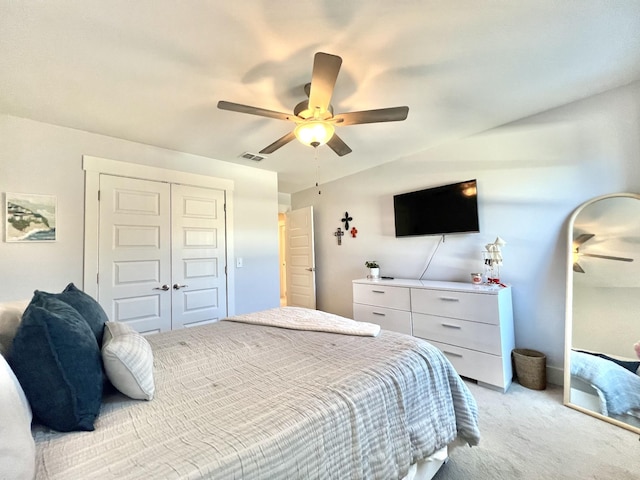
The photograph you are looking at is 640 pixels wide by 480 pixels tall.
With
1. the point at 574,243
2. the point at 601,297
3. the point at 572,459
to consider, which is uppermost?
the point at 574,243

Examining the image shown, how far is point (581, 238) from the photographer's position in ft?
7.33

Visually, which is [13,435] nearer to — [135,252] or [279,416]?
[279,416]

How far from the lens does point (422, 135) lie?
112 inches

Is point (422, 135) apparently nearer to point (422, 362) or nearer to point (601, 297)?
point (601, 297)

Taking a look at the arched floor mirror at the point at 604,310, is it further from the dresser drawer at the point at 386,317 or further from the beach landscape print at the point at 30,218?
the beach landscape print at the point at 30,218

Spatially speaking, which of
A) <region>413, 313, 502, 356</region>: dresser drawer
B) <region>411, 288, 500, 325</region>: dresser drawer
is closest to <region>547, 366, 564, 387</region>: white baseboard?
<region>413, 313, 502, 356</region>: dresser drawer

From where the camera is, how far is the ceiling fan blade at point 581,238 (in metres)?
2.20

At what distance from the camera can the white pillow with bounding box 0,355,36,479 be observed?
0.59 m

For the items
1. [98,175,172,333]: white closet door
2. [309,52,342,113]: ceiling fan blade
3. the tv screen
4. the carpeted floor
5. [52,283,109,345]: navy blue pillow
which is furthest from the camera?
the tv screen

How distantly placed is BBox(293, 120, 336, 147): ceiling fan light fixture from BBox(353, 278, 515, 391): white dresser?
179 centimetres

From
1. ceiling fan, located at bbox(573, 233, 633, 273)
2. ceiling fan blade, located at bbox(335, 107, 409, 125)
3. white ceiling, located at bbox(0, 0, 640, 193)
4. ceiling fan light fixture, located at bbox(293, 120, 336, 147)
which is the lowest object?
ceiling fan, located at bbox(573, 233, 633, 273)

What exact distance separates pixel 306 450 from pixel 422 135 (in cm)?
289

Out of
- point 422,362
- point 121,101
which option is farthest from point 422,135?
point 121,101

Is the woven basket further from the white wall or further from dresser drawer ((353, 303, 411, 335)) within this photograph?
dresser drawer ((353, 303, 411, 335))
